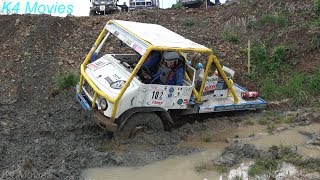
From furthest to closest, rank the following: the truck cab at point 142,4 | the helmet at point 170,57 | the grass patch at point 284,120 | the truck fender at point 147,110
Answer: the truck cab at point 142,4
the grass patch at point 284,120
the helmet at point 170,57
the truck fender at point 147,110

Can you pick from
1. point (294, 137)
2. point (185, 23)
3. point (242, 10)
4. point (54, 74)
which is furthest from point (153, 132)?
point (242, 10)

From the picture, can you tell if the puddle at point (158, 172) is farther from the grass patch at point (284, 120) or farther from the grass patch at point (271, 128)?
the grass patch at point (284, 120)

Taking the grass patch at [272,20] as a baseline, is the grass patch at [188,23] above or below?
below

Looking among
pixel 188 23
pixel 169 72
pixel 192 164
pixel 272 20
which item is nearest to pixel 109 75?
pixel 169 72

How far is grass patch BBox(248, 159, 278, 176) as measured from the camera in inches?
280

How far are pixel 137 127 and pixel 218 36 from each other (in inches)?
280

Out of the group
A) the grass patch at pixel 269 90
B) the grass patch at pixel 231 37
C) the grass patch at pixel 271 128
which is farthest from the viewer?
the grass patch at pixel 231 37

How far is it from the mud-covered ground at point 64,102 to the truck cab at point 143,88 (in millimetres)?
374

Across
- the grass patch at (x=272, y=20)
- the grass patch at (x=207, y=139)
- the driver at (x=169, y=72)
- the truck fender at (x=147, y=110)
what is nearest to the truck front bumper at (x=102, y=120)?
the truck fender at (x=147, y=110)

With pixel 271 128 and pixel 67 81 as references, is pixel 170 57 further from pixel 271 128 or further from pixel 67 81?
pixel 67 81

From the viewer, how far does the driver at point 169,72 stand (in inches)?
320

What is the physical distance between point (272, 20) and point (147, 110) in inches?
320

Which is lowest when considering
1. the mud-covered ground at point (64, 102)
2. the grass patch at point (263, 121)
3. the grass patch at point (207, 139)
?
the grass patch at point (263, 121)

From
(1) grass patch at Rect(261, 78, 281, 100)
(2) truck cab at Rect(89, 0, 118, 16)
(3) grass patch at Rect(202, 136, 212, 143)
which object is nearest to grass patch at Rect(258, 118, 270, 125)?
(3) grass patch at Rect(202, 136, 212, 143)
